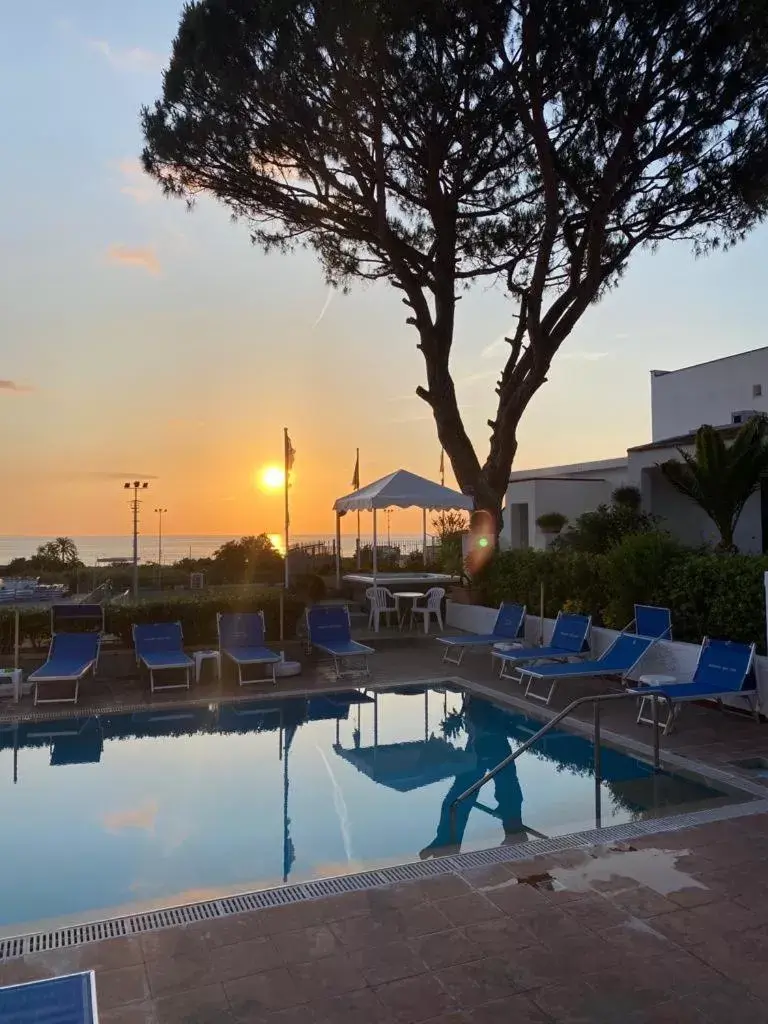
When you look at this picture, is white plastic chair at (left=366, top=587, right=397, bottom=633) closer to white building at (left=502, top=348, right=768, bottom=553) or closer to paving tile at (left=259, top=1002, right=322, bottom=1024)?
white building at (left=502, top=348, right=768, bottom=553)

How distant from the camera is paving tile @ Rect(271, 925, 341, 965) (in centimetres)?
341

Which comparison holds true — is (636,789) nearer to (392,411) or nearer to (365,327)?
(365,327)

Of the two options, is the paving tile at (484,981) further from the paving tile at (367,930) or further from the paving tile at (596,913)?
the paving tile at (596,913)

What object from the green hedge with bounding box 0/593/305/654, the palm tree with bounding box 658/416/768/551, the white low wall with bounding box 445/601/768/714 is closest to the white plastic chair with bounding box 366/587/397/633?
the green hedge with bounding box 0/593/305/654

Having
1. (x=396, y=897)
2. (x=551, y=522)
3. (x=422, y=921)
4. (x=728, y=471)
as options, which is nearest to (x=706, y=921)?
(x=422, y=921)

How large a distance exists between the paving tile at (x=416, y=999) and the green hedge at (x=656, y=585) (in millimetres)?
6098

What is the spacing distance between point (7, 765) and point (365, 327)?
11075 mm

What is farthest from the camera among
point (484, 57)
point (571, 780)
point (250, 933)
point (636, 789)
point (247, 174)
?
point (247, 174)

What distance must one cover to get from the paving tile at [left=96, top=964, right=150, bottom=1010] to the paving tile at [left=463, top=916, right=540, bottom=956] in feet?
4.68

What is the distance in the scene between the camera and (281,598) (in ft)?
38.2

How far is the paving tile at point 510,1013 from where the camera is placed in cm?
293

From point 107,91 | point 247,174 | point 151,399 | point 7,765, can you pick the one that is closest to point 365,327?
point 247,174

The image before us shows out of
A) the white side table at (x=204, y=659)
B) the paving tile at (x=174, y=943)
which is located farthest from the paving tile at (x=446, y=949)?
the white side table at (x=204, y=659)

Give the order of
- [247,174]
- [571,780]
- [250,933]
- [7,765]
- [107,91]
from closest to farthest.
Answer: [250,933], [571,780], [7,765], [107,91], [247,174]
